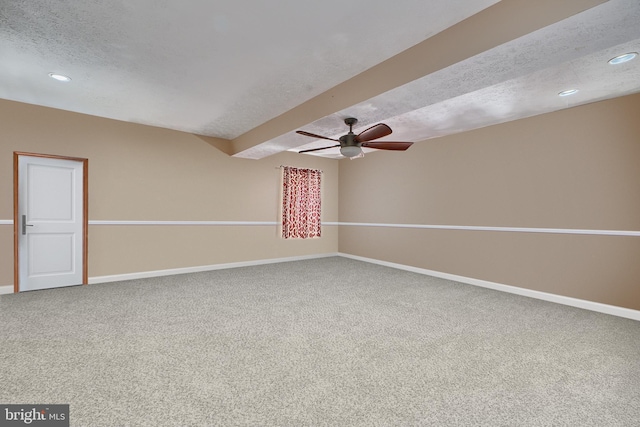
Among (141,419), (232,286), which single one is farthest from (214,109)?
(141,419)

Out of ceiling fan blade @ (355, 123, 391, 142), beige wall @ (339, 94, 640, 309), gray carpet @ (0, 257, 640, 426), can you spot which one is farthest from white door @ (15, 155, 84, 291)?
beige wall @ (339, 94, 640, 309)

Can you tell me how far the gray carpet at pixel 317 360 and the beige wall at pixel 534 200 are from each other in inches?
21.0

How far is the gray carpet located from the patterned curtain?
2758mm

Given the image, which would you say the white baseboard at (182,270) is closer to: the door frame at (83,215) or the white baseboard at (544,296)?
the door frame at (83,215)

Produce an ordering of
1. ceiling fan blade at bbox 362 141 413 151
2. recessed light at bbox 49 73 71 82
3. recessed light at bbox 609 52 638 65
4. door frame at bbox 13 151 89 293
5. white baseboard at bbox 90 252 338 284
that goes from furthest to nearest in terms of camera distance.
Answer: white baseboard at bbox 90 252 338 284, door frame at bbox 13 151 89 293, ceiling fan blade at bbox 362 141 413 151, recessed light at bbox 49 73 71 82, recessed light at bbox 609 52 638 65

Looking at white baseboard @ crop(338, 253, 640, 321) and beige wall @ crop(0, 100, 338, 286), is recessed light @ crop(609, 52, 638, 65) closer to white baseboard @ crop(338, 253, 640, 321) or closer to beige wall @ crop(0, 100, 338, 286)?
white baseboard @ crop(338, 253, 640, 321)

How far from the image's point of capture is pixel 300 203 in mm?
6387

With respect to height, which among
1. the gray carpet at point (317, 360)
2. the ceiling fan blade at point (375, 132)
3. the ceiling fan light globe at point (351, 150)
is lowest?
the gray carpet at point (317, 360)

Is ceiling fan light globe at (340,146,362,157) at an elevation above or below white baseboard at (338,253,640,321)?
above

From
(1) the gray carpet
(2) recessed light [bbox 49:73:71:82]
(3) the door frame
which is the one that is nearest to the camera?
(1) the gray carpet

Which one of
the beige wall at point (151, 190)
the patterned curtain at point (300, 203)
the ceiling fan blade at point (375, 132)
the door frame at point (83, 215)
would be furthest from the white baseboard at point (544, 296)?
the door frame at point (83, 215)

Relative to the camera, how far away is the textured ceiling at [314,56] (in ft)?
6.22

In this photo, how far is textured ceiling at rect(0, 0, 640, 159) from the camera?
1896mm

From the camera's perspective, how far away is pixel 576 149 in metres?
3.44
